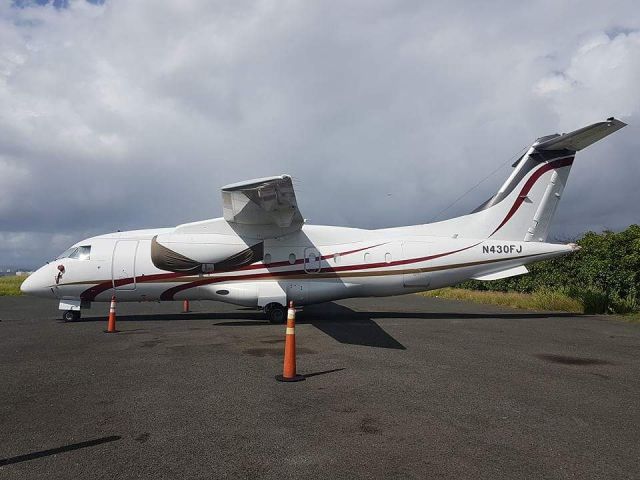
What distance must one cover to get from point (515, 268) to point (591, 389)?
31.0 ft

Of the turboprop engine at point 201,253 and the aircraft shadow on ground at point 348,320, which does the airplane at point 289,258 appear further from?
the aircraft shadow on ground at point 348,320

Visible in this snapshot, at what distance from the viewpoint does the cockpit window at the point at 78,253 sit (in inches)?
583

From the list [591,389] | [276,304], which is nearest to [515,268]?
[276,304]

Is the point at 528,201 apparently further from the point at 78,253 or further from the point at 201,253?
the point at 78,253

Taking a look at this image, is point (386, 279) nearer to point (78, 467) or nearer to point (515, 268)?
point (515, 268)

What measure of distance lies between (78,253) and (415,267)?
11.6 meters

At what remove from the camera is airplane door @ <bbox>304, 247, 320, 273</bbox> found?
14867 millimetres

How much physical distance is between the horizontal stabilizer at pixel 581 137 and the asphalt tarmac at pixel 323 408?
6.75m

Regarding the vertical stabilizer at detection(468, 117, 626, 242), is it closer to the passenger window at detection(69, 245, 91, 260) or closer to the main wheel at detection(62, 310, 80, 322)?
the passenger window at detection(69, 245, 91, 260)

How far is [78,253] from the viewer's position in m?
14.9

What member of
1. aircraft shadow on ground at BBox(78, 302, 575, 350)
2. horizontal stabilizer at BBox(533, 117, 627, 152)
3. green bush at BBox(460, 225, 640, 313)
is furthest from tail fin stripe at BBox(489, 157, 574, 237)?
green bush at BBox(460, 225, 640, 313)

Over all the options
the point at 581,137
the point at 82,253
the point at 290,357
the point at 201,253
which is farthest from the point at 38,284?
the point at 581,137

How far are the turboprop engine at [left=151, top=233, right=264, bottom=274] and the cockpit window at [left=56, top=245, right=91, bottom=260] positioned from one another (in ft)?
7.56

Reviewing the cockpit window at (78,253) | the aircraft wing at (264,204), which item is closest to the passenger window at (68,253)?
the cockpit window at (78,253)
